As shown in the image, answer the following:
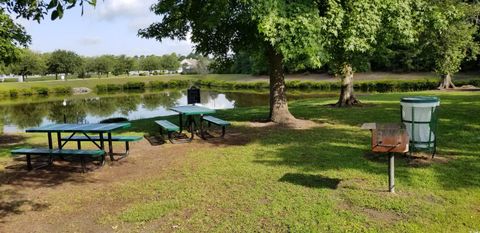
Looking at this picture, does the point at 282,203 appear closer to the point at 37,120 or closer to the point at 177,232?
the point at 177,232

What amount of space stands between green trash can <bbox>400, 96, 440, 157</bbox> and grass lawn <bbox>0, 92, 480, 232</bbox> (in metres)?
0.36

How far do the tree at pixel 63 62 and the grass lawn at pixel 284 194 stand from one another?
2974 inches

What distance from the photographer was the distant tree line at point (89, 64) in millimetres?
76938

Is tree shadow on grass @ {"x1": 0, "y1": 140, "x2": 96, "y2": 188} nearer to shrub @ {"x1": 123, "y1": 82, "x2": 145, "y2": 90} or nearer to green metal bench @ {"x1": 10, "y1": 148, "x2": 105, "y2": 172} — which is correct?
green metal bench @ {"x1": 10, "y1": 148, "x2": 105, "y2": 172}

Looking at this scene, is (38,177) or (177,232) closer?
(177,232)

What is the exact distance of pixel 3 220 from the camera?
571cm

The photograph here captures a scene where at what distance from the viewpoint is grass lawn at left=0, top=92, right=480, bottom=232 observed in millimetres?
5082

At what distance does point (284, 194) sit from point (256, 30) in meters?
6.68

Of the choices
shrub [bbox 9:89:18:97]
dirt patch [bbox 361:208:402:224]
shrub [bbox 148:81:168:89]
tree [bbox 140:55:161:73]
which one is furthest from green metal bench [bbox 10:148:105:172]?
tree [bbox 140:55:161:73]

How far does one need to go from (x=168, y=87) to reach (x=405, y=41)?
49689 millimetres

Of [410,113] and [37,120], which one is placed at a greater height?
[410,113]

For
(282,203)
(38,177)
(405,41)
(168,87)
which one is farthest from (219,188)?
(168,87)

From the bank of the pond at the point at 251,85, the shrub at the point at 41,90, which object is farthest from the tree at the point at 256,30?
the shrub at the point at 41,90

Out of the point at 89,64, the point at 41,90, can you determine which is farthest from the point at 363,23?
the point at 89,64
